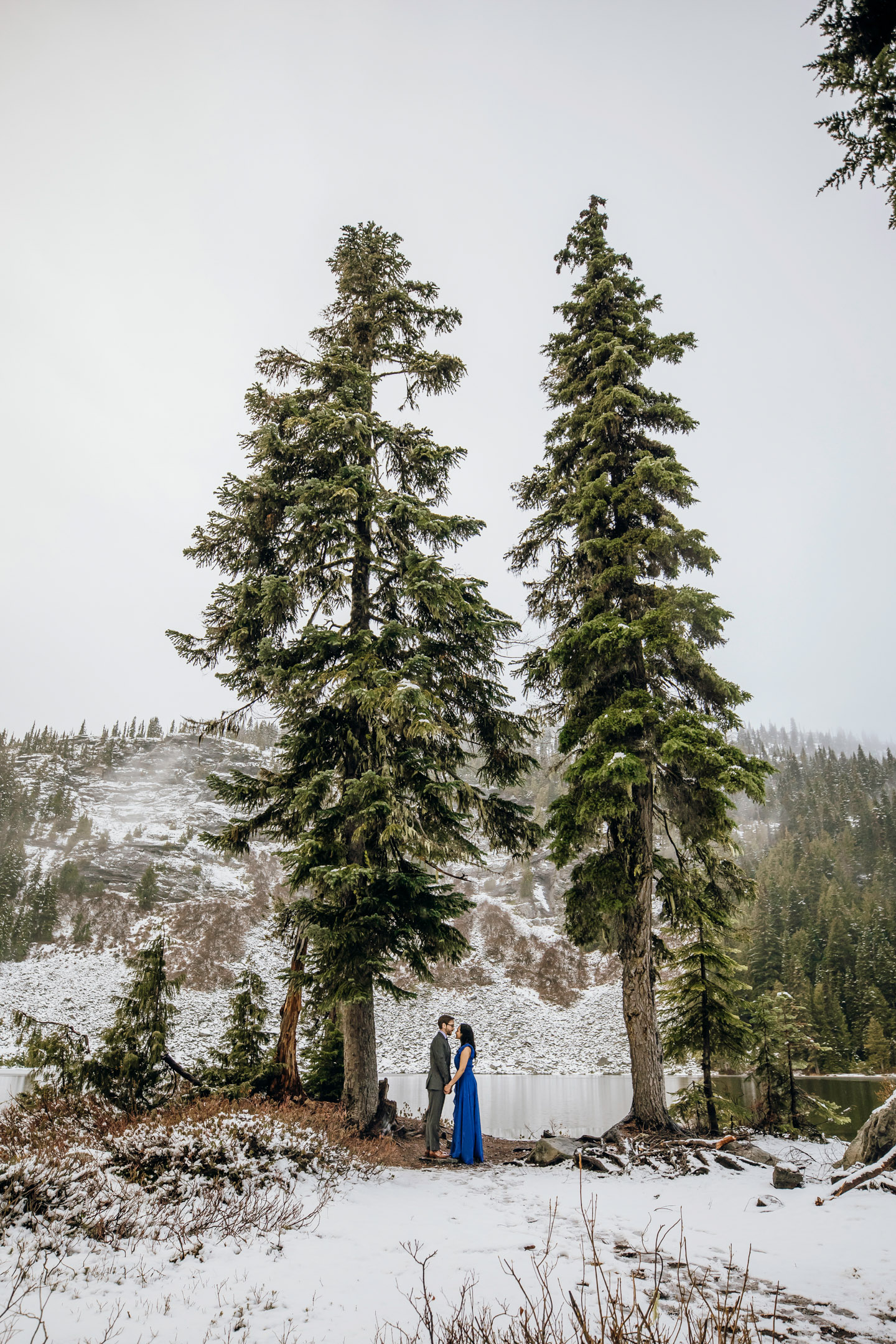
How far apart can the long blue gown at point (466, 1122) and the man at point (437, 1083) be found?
0.80 ft

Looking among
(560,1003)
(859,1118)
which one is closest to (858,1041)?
(560,1003)

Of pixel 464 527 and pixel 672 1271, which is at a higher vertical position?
pixel 464 527

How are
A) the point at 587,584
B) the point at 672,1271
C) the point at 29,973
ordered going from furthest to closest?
the point at 29,973 < the point at 587,584 < the point at 672,1271

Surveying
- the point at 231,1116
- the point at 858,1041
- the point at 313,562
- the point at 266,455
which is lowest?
the point at 858,1041

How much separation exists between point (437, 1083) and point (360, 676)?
5.99m

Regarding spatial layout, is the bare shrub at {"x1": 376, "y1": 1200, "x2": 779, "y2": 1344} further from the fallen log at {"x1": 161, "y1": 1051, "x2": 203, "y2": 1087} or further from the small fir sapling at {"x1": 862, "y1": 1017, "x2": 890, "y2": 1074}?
the small fir sapling at {"x1": 862, "y1": 1017, "x2": 890, "y2": 1074}

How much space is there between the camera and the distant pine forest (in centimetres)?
4631

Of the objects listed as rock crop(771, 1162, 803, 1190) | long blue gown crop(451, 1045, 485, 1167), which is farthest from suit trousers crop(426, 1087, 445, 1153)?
rock crop(771, 1162, 803, 1190)

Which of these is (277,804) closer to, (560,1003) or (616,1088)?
(616,1088)

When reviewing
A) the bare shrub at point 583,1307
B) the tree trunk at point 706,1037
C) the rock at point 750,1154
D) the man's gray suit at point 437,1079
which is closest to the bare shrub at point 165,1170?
the bare shrub at point 583,1307

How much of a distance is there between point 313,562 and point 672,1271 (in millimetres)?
10195

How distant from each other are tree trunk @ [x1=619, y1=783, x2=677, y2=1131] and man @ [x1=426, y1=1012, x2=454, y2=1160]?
2.67 metres

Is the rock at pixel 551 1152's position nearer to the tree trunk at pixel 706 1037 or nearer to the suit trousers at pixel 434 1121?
the suit trousers at pixel 434 1121

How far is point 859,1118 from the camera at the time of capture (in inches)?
1027
